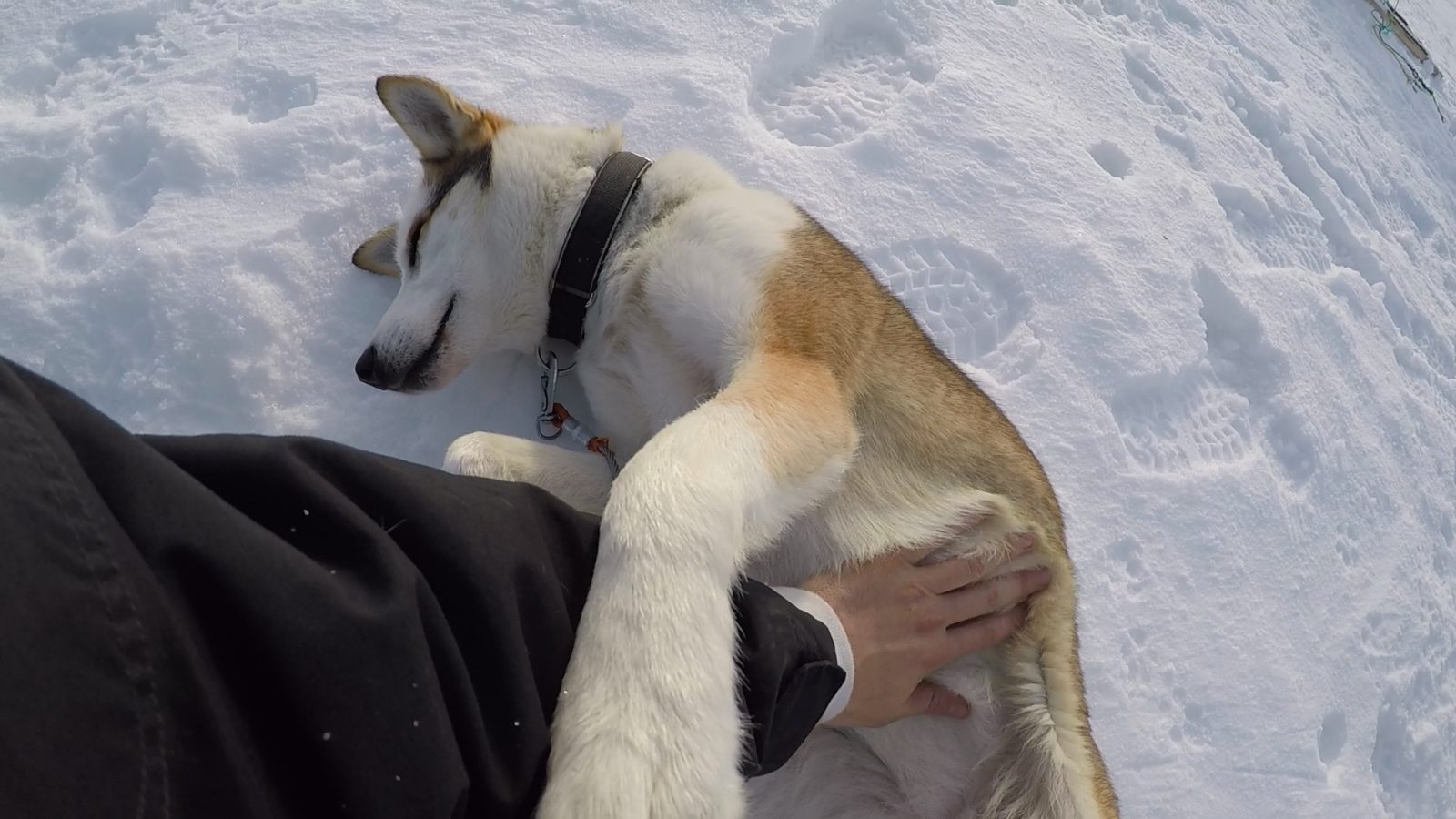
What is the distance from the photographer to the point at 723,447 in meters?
1.85

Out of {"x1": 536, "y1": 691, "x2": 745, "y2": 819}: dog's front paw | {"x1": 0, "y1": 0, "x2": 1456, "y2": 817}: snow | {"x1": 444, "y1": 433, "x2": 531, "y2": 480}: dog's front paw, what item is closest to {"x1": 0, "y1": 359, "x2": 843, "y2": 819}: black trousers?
{"x1": 536, "y1": 691, "x2": 745, "y2": 819}: dog's front paw

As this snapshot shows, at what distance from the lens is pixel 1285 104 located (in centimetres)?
465

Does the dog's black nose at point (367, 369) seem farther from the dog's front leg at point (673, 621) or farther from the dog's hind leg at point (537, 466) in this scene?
the dog's front leg at point (673, 621)

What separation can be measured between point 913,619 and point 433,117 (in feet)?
7.08

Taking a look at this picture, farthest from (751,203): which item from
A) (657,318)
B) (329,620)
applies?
(329,620)

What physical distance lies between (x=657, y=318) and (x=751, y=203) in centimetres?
50

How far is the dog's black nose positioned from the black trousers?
1.16 m

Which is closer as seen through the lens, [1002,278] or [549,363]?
[549,363]

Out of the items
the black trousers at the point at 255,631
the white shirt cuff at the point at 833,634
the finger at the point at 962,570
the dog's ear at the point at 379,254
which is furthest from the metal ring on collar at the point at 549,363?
the finger at the point at 962,570

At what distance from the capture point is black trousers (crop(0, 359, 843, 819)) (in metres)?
0.94

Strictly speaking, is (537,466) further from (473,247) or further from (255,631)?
(255,631)

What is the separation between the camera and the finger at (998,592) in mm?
2246

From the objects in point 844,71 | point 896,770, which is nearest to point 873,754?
point 896,770

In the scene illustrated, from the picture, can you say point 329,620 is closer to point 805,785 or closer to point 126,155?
point 805,785
